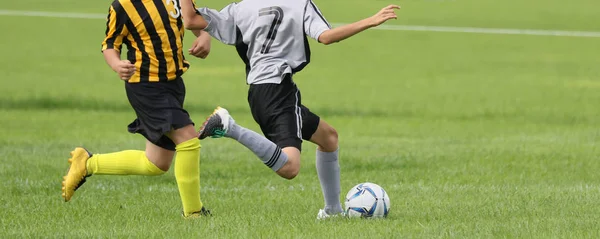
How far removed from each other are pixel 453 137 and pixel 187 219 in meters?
8.61

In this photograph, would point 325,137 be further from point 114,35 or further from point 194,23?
point 114,35

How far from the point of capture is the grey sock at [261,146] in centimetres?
708

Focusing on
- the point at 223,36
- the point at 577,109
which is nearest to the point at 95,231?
the point at 223,36

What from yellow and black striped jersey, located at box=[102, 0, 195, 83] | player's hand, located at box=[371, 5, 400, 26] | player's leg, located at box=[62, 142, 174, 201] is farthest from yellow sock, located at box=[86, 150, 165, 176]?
player's hand, located at box=[371, 5, 400, 26]

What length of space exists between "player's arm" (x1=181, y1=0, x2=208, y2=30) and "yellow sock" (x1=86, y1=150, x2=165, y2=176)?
92 centimetres

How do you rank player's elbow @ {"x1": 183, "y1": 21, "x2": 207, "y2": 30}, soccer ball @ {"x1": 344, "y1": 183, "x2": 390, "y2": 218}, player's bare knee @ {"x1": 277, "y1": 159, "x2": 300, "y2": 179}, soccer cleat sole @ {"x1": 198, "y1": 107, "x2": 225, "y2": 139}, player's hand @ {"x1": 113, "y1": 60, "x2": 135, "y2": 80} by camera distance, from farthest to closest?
soccer ball @ {"x1": 344, "y1": 183, "x2": 390, "y2": 218} → player's elbow @ {"x1": 183, "y1": 21, "x2": 207, "y2": 30} → player's bare knee @ {"x1": 277, "y1": 159, "x2": 300, "y2": 179} → player's hand @ {"x1": 113, "y1": 60, "x2": 135, "y2": 80} → soccer cleat sole @ {"x1": 198, "y1": 107, "x2": 225, "y2": 139}

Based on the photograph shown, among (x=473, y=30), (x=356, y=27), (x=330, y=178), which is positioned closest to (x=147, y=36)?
(x=356, y=27)

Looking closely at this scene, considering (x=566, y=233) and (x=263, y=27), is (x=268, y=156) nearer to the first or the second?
(x=263, y=27)

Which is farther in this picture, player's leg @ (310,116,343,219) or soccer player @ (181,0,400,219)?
player's leg @ (310,116,343,219)

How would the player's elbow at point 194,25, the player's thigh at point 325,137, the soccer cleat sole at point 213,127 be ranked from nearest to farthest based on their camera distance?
1. the soccer cleat sole at point 213,127
2. the player's elbow at point 194,25
3. the player's thigh at point 325,137

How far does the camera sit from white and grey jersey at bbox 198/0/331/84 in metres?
7.30

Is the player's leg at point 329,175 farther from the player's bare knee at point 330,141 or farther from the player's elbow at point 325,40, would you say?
the player's elbow at point 325,40

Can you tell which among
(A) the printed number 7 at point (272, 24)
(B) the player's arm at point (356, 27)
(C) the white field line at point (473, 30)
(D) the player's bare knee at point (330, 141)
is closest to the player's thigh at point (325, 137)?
(D) the player's bare knee at point (330, 141)

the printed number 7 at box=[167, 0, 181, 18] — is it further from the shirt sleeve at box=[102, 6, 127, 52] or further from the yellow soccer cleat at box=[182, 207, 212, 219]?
the yellow soccer cleat at box=[182, 207, 212, 219]
